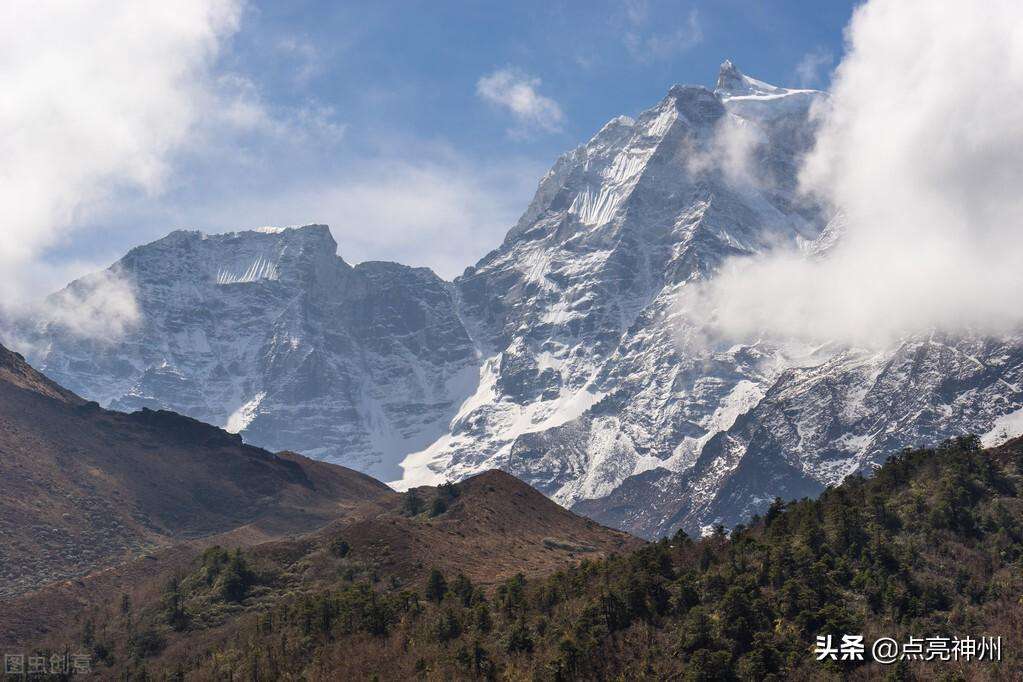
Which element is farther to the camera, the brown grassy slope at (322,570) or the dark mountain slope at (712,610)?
the brown grassy slope at (322,570)

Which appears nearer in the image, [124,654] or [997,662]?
[997,662]

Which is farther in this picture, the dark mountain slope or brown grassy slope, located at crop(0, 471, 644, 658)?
brown grassy slope, located at crop(0, 471, 644, 658)

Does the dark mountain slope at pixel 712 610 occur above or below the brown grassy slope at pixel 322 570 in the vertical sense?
below

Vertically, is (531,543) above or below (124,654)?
above

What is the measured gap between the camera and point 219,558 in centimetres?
17562

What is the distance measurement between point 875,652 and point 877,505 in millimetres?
26492

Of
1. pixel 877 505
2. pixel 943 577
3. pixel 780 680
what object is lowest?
pixel 780 680

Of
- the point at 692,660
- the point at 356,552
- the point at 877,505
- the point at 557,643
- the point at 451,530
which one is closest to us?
the point at 692,660

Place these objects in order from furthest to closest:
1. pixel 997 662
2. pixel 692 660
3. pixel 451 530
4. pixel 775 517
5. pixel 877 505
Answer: pixel 451 530
pixel 775 517
pixel 877 505
pixel 692 660
pixel 997 662

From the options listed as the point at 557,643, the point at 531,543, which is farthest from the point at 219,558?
the point at 557,643

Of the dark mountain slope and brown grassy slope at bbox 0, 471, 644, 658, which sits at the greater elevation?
brown grassy slope at bbox 0, 471, 644, 658

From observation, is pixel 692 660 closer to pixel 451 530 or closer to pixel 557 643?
pixel 557 643

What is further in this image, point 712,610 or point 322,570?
point 322,570

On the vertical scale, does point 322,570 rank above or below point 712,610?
above
